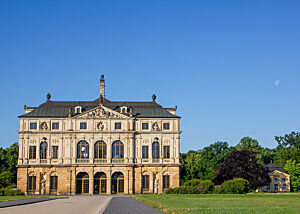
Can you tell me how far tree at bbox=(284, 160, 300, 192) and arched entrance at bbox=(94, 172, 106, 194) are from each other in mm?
51026

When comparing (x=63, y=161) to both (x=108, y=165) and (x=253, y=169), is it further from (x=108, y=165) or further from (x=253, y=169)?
(x=253, y=169)

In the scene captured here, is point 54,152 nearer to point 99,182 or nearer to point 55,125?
point 55,125

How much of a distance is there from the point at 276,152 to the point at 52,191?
74.2 m

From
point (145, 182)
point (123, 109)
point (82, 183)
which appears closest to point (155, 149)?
point (145, 182)

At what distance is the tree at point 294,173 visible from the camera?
104m

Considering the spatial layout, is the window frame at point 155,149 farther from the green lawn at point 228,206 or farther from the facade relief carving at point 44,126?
the green lawn at point 228,206

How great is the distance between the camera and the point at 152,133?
251 ft

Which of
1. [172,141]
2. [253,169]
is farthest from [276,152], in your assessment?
[172,141]

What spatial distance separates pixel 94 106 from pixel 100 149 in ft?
25.9

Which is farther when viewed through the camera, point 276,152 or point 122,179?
point 276,152

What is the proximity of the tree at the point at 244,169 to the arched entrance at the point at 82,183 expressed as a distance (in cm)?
2438

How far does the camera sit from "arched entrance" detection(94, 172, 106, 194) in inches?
2928

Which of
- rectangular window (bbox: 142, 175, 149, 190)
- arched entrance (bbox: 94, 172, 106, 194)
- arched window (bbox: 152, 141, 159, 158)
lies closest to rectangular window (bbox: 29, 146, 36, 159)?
arched entrance (bbox: 94, 172, 106, 194)

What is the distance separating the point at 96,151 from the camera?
75.2 metres
